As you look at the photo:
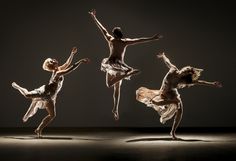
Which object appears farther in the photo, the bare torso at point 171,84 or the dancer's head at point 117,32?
the dancer's head at point 117,32

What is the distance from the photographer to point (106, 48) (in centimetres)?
890

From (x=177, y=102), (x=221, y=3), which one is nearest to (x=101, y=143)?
(x=177, y=102)

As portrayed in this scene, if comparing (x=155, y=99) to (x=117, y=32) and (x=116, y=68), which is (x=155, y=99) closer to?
(x=116, y=68)

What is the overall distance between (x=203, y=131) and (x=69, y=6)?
3.28m

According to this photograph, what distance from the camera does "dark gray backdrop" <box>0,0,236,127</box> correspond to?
29.2 ft

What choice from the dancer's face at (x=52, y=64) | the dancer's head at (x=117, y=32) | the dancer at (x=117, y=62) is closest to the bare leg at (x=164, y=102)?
the dancer at (x=117, y=62)

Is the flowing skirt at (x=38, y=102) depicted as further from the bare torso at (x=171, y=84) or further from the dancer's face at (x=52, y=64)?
the bare torso at (x=171, y=84)

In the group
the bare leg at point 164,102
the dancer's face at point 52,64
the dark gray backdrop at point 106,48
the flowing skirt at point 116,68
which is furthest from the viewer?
the dark gray backdrop at point 106,48

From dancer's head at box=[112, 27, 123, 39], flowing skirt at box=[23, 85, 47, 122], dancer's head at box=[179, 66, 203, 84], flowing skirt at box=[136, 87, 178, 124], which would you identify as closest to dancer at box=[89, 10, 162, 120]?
dancer's head at box=[112, 27, 123, 39]

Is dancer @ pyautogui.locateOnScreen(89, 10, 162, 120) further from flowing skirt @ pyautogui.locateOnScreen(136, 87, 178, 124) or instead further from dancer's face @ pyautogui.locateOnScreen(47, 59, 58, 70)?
dancer's face @ pyautogui.locateOnScreen(47, 59, 58, 70)

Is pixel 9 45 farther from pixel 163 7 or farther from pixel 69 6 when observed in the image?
pixel 163 7

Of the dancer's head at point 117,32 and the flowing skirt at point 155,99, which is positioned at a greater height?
the dancer's head at point 117,32

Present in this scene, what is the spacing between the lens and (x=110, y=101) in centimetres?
893

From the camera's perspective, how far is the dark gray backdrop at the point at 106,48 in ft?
29.2
